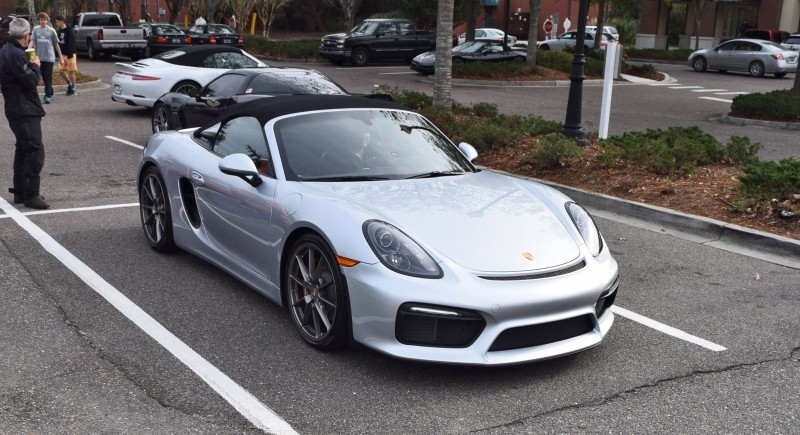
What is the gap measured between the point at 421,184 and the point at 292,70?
25.1 feet

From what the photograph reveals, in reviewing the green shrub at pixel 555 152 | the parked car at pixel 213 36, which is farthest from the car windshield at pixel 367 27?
the green shrub at pixel 555 152

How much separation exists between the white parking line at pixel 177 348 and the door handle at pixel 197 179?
984 mm

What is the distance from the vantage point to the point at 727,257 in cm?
774

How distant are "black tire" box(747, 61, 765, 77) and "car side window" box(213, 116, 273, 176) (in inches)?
1225

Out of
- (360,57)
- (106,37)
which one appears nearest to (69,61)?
(106,37)

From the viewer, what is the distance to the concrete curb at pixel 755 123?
59.8ft

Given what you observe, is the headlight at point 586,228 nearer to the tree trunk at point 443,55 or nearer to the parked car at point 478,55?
the tree trunk at point 443,55

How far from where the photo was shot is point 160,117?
13.8 m

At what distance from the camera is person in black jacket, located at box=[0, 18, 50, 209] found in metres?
8.73

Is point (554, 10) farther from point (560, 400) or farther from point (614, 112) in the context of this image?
point (560, 400)

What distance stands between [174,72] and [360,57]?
60.0 feet

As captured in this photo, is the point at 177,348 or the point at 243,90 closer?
the point at 177,348

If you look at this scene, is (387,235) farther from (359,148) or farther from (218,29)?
(218,29)

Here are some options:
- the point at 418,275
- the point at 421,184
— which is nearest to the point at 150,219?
the point at 421,184
